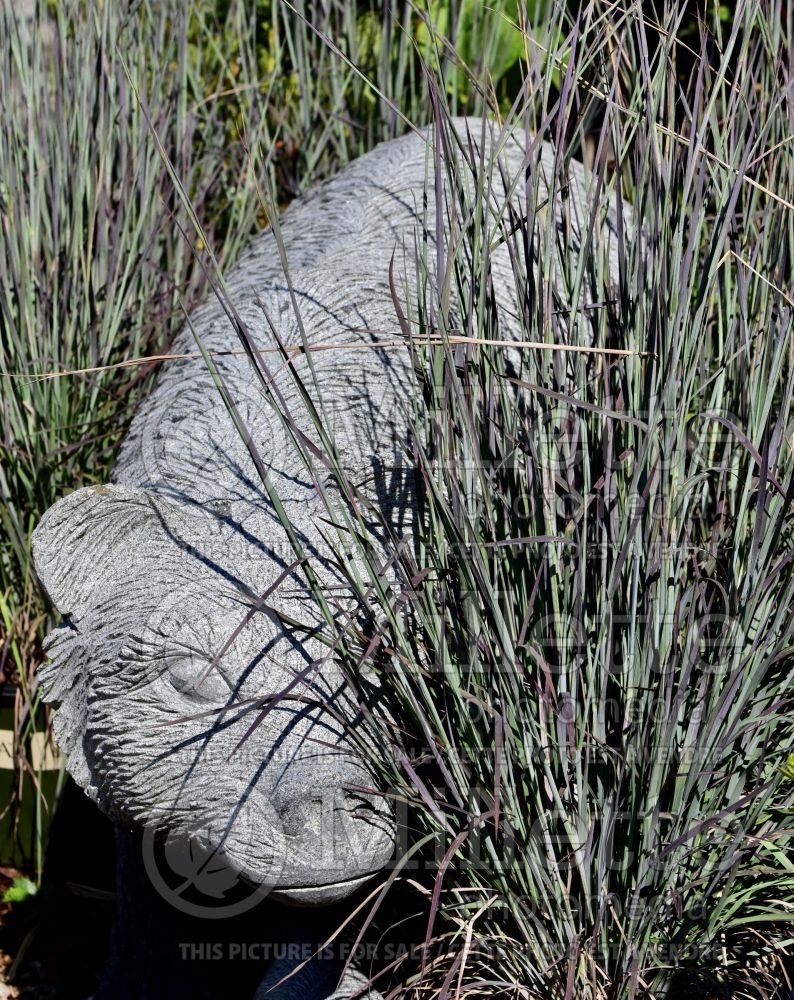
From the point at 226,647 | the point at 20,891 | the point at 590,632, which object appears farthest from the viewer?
the point at 20,891

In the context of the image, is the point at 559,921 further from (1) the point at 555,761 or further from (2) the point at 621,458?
(2) the point at 621,458

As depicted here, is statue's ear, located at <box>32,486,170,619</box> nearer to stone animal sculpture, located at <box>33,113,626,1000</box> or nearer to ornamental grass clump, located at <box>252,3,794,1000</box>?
Result: stone animal sculpture, located at <box>33,113,626,1000</box>

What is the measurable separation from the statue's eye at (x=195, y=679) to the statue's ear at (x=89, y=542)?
0.45 ft

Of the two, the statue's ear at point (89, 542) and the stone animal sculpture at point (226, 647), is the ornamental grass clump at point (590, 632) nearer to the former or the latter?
the stone animal sculpture at point (226, 647)

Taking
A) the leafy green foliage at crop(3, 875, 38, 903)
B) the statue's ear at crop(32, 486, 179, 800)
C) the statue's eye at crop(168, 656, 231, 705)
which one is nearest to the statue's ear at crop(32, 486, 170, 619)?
the statue's ear at crop(32, 486, 179, 800)

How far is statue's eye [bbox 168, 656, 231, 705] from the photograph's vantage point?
120cm

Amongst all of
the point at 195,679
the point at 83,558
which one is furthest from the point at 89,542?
the point at 195,679

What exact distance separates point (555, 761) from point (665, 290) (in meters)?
0.56

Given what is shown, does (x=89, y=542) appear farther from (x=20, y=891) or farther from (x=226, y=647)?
(x=20, y=891)

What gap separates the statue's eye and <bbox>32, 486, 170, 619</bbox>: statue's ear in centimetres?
14

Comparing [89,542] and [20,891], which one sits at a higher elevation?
[89,542]

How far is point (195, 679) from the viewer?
1.20 meters

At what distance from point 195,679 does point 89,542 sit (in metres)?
0.21

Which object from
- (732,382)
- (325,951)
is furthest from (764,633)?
(325,951)
